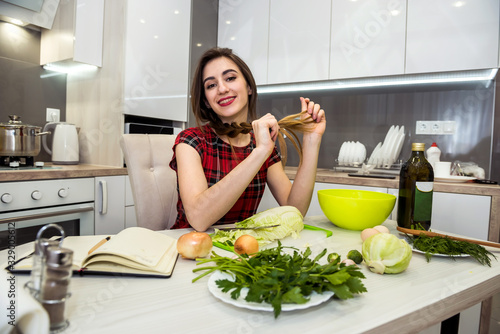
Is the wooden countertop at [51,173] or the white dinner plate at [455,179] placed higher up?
the white dinner plate at [455,179]

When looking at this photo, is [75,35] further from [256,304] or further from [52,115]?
[256,304]

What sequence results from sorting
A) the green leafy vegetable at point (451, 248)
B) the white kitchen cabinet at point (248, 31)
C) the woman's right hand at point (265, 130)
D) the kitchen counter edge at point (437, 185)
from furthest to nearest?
the white kitchen cabinet at point (248, 31) < the kitchen counter edge at point (437, 185) < the woman's right hand at point (265, 130) < the green leafy vegetable at point (451, 248)

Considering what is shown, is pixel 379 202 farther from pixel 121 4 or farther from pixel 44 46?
pixel 44 46

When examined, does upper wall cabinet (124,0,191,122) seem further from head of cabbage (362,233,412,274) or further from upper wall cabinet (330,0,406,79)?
head of cabbage (362,233,412,274)

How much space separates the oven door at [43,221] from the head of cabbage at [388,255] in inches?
58.3

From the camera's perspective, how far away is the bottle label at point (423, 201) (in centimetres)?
89

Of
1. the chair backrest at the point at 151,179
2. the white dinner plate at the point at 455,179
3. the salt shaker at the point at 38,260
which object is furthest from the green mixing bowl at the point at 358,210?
the white dinner plate at the point at 455,179

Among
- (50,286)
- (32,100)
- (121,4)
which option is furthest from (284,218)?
(32,100)

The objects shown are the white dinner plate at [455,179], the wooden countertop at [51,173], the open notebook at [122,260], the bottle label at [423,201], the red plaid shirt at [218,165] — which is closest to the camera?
the open notebook at [122,260]

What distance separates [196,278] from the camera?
56 centimetres

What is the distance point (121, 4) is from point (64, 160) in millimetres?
1091

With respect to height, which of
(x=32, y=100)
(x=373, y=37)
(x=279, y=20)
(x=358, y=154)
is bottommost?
(x=358, y=154)

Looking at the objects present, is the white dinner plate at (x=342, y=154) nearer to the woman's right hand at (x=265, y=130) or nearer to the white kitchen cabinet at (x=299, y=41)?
the white kitchen cabinet at (x=299, y=41)

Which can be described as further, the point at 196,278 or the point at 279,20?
the point at 279,20
